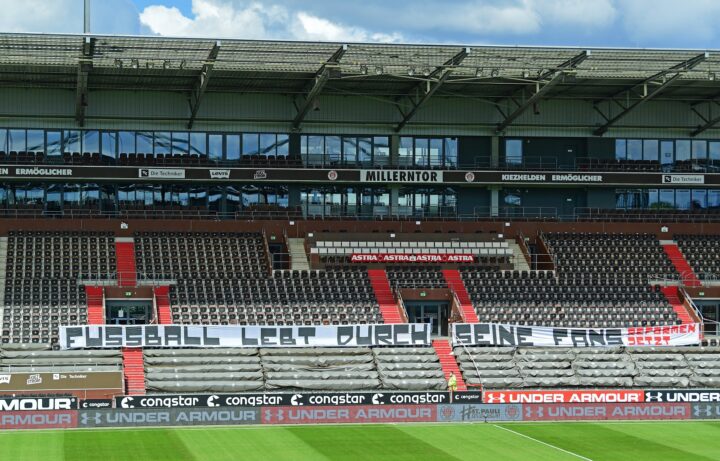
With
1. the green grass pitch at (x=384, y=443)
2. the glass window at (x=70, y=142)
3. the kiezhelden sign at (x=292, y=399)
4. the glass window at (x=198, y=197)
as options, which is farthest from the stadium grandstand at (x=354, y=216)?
the green grass pitch at (x=384, y=443)

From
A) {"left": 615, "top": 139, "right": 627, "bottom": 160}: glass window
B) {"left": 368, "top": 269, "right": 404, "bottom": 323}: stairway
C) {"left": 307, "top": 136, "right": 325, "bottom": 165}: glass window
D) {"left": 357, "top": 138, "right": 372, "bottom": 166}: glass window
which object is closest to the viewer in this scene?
{"left": 368, "top": 269, "right": 404, "bottom": 323}: stairway

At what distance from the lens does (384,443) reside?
36.8 metres

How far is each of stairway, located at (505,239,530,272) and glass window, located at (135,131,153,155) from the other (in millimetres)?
18858

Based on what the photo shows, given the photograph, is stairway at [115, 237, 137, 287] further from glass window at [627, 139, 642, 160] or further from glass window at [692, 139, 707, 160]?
glass window at [692, 139, 707, 160]

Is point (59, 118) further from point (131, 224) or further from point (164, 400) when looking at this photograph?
point (164, 400)

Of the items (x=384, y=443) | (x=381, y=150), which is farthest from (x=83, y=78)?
(x=384, y=443)

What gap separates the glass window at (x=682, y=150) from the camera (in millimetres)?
64375

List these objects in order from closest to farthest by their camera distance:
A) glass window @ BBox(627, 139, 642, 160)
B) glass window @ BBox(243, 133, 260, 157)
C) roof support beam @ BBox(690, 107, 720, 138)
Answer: glass window @ BBox(243, 133, 260, 157) → roof support beam @ BBox(690, 107, 720, 138) → glass window @ BBox(627, 139, 642, 160)

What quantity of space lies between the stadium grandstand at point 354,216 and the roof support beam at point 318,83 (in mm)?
164

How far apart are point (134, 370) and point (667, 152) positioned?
32.9m

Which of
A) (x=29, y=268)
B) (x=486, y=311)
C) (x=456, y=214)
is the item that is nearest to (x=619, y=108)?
(x=456, y=214)

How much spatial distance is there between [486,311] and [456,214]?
398 inches

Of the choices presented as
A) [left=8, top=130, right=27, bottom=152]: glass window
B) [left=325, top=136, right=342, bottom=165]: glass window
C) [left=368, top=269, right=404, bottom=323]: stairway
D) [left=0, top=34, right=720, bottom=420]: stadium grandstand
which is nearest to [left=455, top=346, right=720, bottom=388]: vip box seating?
[left=0, top=34, right=720, bottom=420]: stadium grandstand

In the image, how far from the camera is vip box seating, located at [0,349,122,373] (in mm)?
44500
